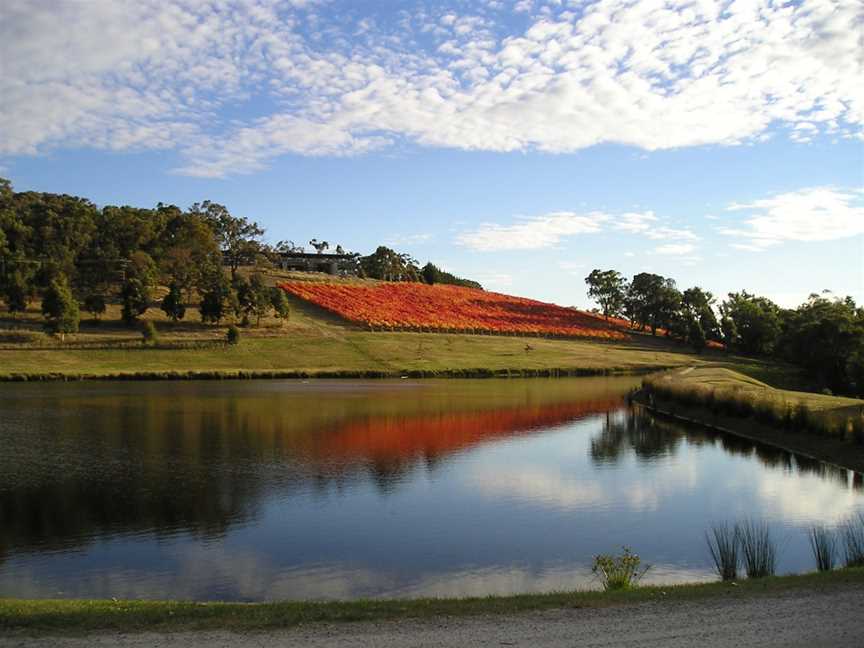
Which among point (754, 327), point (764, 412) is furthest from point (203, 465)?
point (754, 327)

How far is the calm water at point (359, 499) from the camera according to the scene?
16094 mm

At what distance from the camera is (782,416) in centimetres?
3588

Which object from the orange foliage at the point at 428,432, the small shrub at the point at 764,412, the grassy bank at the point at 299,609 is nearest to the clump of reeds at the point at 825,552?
the grassy bank at the point at 299,609

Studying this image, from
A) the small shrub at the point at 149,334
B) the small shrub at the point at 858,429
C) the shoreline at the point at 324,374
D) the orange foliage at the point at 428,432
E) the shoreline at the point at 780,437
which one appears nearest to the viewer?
the small shrub at the point at 858,429

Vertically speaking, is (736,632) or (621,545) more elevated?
(736,632)

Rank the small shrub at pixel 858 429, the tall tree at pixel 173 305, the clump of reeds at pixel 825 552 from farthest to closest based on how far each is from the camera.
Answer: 1. the tall tree at pixel 173 305
2. the small shrub at pixel 858 429
3. the clump of reeds at pixel 825 552

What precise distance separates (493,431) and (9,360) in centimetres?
4732

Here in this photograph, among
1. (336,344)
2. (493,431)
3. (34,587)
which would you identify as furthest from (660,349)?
(34,587)

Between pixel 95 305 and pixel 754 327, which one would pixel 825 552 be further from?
pixel 754 327

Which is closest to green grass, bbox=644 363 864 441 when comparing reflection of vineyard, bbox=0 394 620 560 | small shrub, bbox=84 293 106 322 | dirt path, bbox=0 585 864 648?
reflection of vineyard, bbox=0 394 620 560

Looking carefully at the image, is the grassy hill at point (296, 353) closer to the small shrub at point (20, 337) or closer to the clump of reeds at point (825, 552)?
the small shrub at point (20, 337)

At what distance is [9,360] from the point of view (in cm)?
6569

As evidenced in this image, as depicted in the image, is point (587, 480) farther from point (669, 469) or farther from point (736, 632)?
point (736, 632)

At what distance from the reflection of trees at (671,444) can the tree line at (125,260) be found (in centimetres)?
5486
